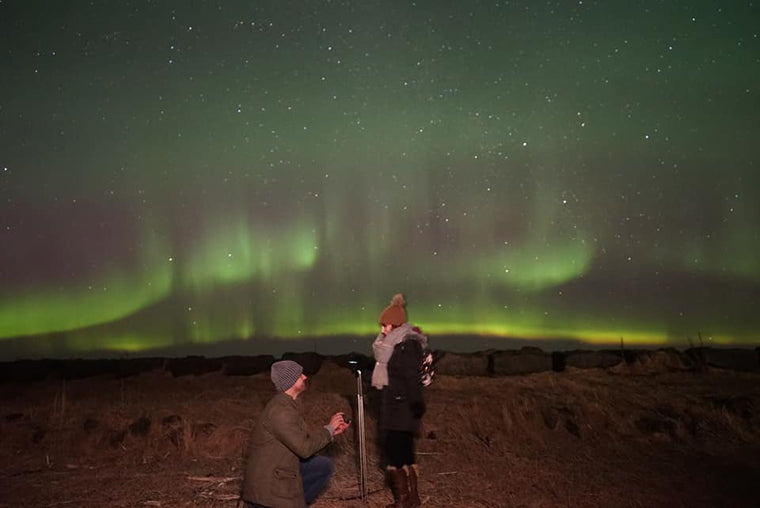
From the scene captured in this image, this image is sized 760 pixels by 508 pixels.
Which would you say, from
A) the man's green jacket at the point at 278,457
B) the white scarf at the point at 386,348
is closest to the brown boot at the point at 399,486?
the white scarf at the point at 386,348

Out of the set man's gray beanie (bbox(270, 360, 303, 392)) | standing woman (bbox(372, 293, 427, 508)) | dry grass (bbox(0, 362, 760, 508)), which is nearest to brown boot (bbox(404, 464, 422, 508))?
standing woman (bbox(372, 293, 427, 508))

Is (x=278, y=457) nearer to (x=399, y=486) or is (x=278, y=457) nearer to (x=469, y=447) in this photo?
(x=399, y=486)

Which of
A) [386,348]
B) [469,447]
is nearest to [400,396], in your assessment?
[386,348]

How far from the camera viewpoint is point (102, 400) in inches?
595

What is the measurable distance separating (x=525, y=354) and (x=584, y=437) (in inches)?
355

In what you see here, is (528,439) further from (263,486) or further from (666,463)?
(263,486)

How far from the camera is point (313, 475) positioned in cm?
521

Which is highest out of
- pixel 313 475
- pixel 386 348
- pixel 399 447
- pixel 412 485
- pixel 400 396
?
pixel 386 348

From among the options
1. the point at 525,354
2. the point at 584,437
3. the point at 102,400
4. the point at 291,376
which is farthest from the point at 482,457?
the point at 525,354

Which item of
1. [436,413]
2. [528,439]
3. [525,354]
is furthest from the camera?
A: [525,354]

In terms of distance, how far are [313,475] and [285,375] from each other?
2.63ft

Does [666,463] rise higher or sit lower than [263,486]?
lower

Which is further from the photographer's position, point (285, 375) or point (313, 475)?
point (313, 475)

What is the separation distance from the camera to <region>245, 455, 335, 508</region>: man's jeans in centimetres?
517
